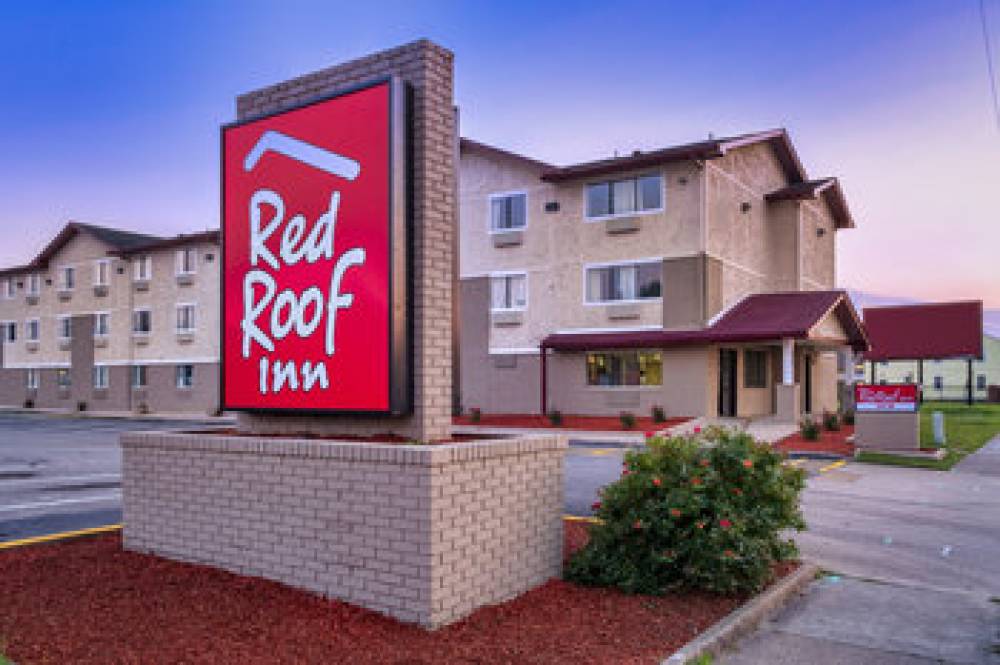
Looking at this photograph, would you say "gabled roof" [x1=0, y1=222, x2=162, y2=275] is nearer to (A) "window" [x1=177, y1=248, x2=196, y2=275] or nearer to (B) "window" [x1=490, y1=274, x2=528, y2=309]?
(A) "window" [x1=177, y1=248, x2=196, y2=275]

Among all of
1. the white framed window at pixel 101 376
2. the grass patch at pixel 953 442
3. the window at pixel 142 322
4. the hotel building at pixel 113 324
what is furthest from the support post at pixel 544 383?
the white framed window at pixel 101 376

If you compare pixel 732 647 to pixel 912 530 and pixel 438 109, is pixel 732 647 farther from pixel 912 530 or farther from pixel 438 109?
pixel 912 530

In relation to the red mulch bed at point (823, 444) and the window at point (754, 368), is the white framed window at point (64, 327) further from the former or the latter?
the red mulch bed at point (823, 444)

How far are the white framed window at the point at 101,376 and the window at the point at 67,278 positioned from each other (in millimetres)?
5800

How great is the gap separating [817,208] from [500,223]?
1555cm

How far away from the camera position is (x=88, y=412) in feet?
153

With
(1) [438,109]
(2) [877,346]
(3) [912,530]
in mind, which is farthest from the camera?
(2) [877,346]

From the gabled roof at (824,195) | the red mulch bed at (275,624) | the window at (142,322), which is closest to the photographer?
the red mulch bed at (275,624)

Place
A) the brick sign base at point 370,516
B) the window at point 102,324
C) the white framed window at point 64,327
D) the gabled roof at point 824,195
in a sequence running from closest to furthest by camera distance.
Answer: the brick sign base at point 370,516 < the gabled roof at point 824,195 < the window at point 102,324 < the white framed window at point 64,327

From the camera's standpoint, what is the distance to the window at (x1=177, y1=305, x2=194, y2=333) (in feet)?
143

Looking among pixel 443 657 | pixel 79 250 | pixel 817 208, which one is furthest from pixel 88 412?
pixel 443 657

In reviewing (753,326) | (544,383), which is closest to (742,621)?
(753,326)

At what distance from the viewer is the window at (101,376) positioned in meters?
48.2

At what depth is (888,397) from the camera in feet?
64.3
